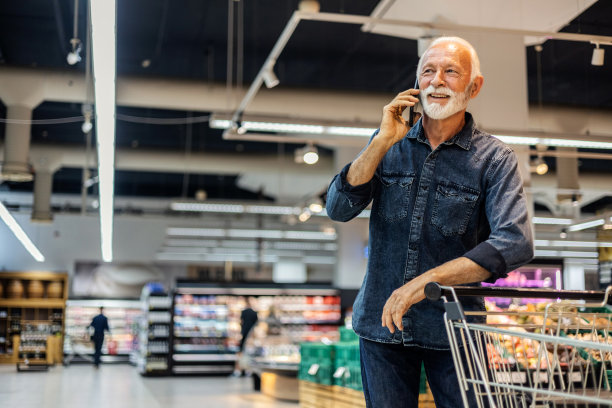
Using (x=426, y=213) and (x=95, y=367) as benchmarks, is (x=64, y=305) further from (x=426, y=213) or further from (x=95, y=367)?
(x=426, y=213)

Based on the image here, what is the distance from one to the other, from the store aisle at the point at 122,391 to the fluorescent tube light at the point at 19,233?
2.71 meters

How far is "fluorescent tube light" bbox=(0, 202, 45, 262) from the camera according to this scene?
11.0 m

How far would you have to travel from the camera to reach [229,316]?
16531mm

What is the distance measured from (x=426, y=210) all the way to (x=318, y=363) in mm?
5975

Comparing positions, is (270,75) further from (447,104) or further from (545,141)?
(447,104)

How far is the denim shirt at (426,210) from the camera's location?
1578mm

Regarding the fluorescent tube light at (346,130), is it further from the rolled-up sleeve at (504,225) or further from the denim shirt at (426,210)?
the rolled-up sleeve at (504,225)

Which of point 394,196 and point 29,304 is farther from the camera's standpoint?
point 29,304

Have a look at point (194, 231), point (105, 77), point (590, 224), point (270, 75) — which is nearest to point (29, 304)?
point (194, 231)

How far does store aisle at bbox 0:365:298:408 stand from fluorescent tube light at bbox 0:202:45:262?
107 inches

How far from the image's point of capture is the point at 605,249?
985 cm

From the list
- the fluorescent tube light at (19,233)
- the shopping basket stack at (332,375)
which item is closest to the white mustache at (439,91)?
the shopping basket stack at (332,375)

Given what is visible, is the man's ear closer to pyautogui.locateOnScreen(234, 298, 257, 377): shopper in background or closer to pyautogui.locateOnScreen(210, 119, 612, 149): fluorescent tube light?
pyautogui.locateOnScreen(210, 119, 612, 149): fluorescent tube light

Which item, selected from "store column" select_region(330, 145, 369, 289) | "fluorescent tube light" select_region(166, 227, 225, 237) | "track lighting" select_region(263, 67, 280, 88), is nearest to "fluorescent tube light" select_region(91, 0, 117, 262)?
"track lighting" select_region(263, 67, 280, 88)
